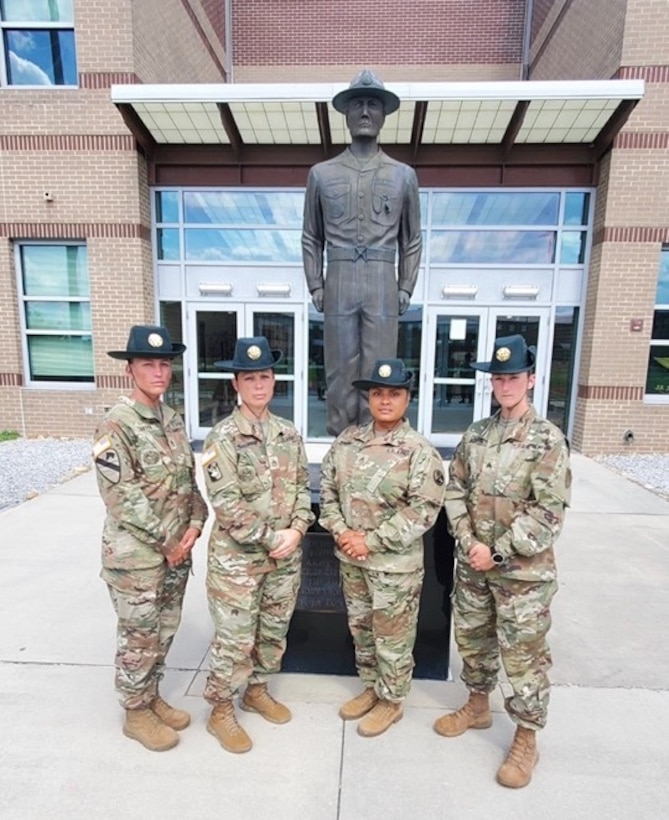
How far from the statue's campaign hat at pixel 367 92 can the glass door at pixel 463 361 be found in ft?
18.9

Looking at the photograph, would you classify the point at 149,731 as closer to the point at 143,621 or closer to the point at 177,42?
the point at 143,621

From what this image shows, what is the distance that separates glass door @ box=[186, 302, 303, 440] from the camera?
8.52 m

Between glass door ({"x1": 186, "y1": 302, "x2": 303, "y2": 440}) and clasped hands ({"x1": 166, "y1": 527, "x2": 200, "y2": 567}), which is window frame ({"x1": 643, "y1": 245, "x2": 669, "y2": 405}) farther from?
clasped hands ({"x1": 166, "y1": 527, "x2": 200, "y2": 567})

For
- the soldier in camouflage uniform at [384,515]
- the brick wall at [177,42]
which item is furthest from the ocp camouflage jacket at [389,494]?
the brick wall at [177,42]

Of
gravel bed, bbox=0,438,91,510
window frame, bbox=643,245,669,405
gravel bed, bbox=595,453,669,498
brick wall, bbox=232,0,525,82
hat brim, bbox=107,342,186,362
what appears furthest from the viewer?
brick wall, bbox=232,0,525,82

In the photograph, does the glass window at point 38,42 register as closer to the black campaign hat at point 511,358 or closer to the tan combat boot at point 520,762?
the black campaign hat at point 511,358

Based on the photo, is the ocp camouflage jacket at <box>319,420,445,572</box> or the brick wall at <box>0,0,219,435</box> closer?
the ocp camouflage jacket at <box>319,420,445,572</box>

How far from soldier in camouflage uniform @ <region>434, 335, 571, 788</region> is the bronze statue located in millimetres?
989

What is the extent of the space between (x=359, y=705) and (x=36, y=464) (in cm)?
649

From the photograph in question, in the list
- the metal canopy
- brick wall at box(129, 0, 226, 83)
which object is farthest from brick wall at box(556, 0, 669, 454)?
brick wall at box(129, 0, 226, 83)

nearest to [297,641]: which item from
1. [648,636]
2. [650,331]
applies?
[648,636]

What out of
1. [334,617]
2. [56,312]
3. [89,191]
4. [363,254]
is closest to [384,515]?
[334,617]

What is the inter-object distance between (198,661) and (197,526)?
1.15m

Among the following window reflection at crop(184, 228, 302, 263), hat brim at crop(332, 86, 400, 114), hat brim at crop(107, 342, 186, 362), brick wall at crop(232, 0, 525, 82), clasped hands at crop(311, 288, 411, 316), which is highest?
brick wall at crop(232, 0, 525, 82)
